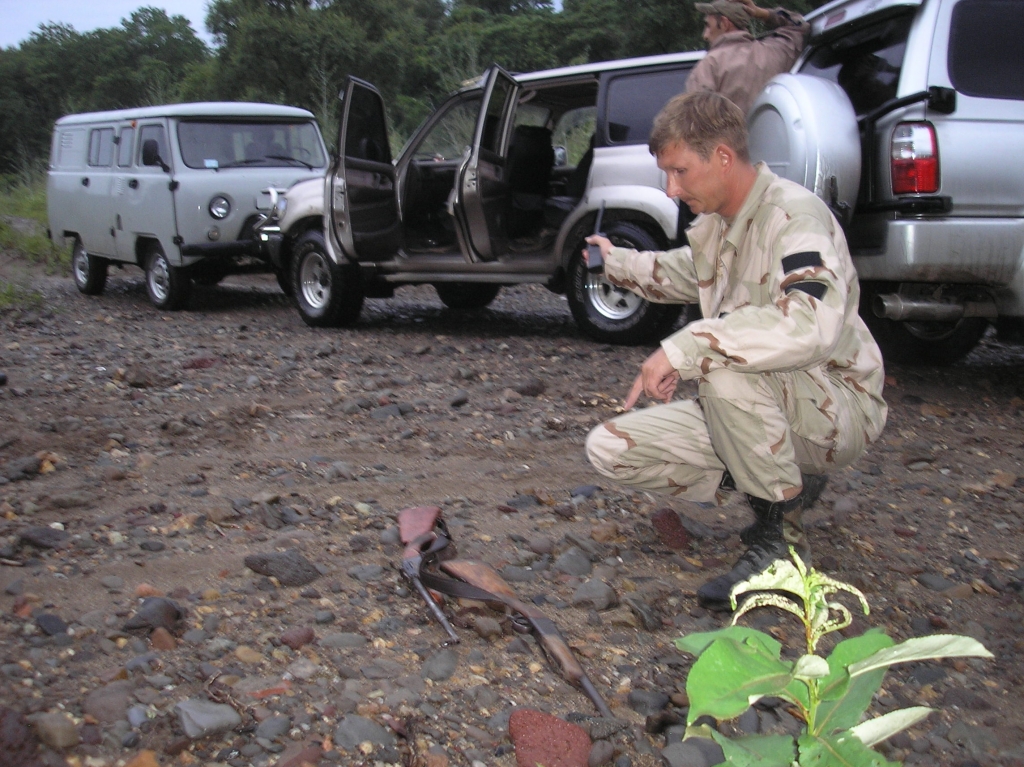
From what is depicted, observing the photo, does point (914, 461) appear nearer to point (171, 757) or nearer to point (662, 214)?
point (662, 214)

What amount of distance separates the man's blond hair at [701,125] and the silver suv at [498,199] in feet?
9.46

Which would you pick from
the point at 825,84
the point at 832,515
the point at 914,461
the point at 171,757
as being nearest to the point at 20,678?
the point at 171,757

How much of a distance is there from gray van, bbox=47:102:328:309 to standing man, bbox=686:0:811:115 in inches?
174

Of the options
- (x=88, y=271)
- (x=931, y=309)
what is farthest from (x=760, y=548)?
(x=88, y=271)

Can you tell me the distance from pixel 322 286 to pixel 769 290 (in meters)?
5.42

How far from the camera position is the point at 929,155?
430cm

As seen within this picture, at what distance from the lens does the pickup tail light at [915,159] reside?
430 cm

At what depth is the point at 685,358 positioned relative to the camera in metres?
2.38

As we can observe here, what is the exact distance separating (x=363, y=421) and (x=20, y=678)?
255 cm

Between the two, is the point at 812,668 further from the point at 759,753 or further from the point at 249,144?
the point at 249,144

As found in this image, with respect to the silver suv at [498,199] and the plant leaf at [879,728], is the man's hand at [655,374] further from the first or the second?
the silver suv at [498,199]

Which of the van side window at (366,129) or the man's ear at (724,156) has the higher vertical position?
the van side window at (366,129)

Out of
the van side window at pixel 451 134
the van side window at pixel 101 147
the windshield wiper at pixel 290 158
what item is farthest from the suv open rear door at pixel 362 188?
the van side window at pixel 101 147

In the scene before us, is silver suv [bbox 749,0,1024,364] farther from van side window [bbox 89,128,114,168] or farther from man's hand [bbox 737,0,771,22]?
van side window [bbox 89,128,114,168]
